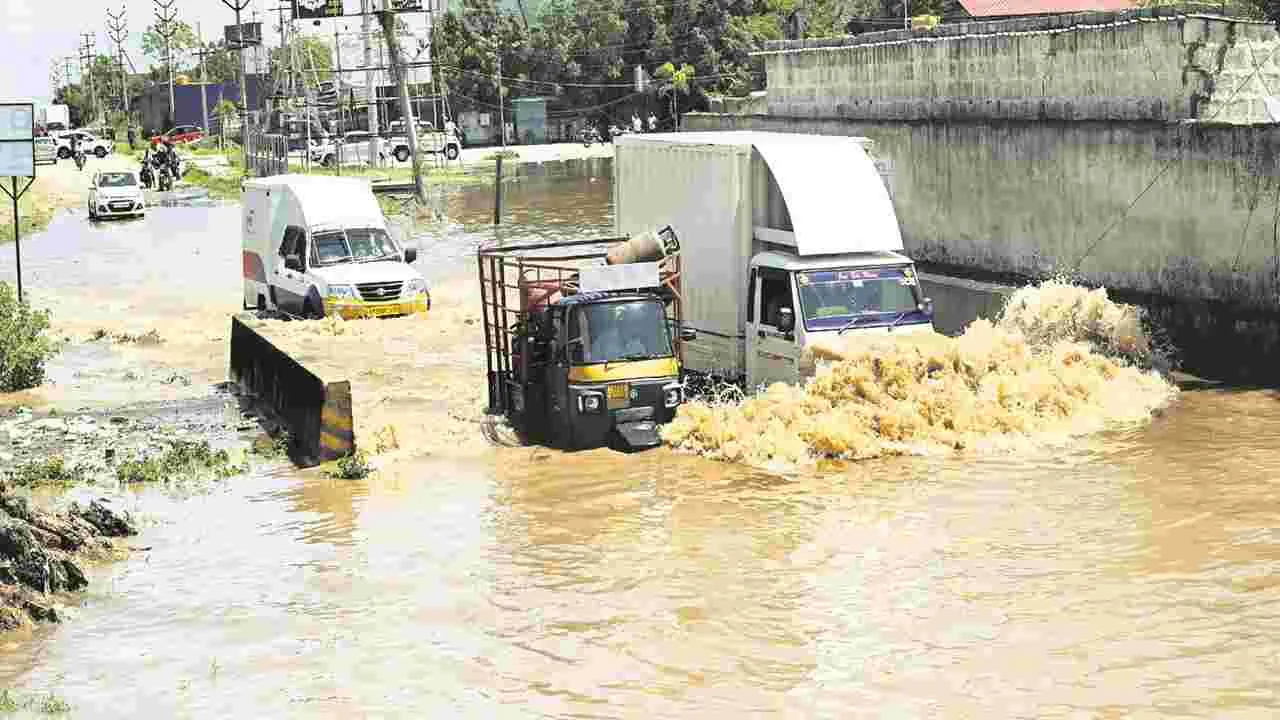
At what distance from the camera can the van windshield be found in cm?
Result: 2836

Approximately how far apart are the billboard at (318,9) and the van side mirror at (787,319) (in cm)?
6650

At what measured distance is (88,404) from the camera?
23688mm

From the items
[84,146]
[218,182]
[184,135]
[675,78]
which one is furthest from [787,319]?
[184,135]

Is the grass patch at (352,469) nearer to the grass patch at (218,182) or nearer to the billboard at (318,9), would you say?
the grass patch at (218,182)

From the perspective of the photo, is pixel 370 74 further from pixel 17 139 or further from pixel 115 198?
pixel 17 139

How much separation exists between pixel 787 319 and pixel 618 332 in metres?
2.02

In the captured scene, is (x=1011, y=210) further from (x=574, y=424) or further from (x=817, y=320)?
(x=574, y=424)

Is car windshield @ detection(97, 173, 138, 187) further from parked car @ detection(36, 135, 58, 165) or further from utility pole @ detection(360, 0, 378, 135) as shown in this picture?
parked car @ detection(36, 135, 58, 165)

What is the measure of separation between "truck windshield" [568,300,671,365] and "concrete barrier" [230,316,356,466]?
2.72m

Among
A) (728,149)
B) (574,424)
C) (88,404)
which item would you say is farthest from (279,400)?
(728,149)

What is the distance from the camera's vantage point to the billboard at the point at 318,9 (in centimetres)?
8262

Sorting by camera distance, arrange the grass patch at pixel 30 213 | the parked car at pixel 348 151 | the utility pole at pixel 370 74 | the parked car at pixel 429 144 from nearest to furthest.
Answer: the grass patch at pixel 30 213 < the parked car at pixel 348 151 < the utility pole at pixel 370 74 < the parked car at pixel 429 144

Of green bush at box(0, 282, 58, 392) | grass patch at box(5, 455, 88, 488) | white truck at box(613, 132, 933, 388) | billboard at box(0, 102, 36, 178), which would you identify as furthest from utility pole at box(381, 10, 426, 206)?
grass patch at box(5, 455, 88, 488)

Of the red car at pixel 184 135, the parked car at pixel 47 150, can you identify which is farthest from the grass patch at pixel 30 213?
the red car at pixel 184 135
